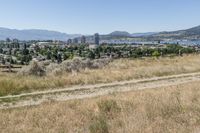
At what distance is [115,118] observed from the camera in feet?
28.8

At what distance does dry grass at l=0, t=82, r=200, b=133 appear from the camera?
7281mm

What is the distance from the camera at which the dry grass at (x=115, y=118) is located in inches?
287

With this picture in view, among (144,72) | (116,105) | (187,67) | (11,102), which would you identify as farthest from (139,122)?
(187,67)

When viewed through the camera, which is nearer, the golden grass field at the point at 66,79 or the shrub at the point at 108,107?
the shrub at the point at 108,107

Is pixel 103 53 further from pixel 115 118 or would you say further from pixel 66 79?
pixel 115 118

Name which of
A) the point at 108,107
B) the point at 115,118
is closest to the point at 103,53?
the point at 108,107

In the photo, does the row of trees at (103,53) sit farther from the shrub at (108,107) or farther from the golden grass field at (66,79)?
the shrub at (108,107)

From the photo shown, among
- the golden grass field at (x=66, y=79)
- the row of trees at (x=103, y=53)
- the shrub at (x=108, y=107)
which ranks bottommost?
the row of trees at (x=103, y=53)

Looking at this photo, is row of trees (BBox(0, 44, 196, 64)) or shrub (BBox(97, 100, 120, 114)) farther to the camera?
row of trees (BBox(0, 44, 196, 64))

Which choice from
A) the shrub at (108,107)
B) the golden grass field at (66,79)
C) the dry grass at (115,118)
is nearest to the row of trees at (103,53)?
the golden grass field at (66,79)

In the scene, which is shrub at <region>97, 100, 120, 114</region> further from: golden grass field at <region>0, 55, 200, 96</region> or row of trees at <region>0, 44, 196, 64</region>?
row of trees at <region>0, 44, 196, 64</region>

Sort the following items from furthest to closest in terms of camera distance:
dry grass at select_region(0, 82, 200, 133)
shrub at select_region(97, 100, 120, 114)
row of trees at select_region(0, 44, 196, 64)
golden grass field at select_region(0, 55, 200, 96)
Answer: row of trees at select_region(0, 44, 196, 64), golden grass field at select_region(0, 55, 200, 96), shrub at select_region(97, 100, 120, 114), dry grass at select_region(0, 82, 200, 133)

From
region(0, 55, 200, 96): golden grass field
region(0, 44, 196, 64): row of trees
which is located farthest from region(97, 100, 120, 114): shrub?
region(0, 44, 196, 64): row of trees

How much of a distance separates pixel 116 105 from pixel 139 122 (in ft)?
9.70
